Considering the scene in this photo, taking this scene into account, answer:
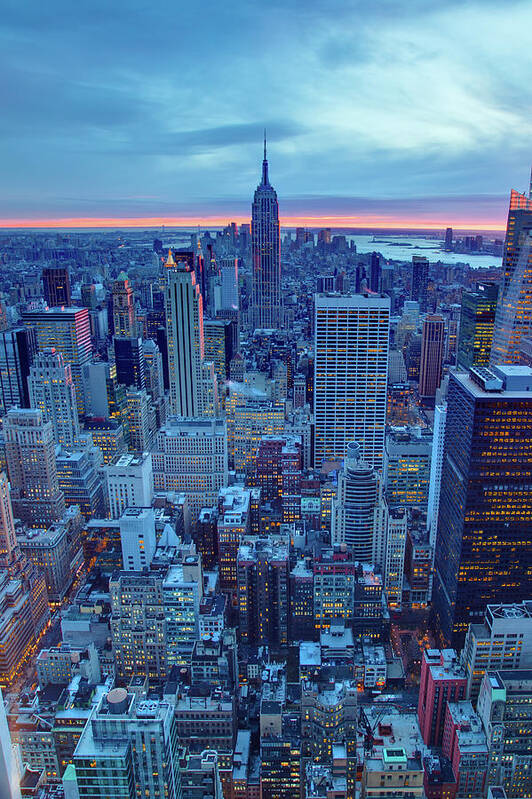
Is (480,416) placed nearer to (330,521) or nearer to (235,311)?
(330,521)

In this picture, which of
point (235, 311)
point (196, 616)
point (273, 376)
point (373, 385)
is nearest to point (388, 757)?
point (196, 616)

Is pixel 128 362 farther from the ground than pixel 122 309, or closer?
closer

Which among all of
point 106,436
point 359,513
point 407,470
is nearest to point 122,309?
point 106,436

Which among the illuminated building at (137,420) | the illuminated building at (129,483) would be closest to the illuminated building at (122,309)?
the illuminated building at (137,420)

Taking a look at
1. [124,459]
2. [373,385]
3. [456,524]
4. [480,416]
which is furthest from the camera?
[373,385]

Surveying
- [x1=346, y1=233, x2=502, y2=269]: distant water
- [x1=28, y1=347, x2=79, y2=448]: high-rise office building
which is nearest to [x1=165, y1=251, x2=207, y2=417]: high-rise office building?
[x1=28, y1=347, x2=79, y2=448]: high-rise office building

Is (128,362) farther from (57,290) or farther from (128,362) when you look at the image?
(57,290)

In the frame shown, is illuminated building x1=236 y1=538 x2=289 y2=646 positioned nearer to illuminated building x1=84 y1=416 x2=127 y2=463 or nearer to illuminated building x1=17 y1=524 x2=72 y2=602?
illuminated building x1=17 y1=524 x2=72 y2=602
